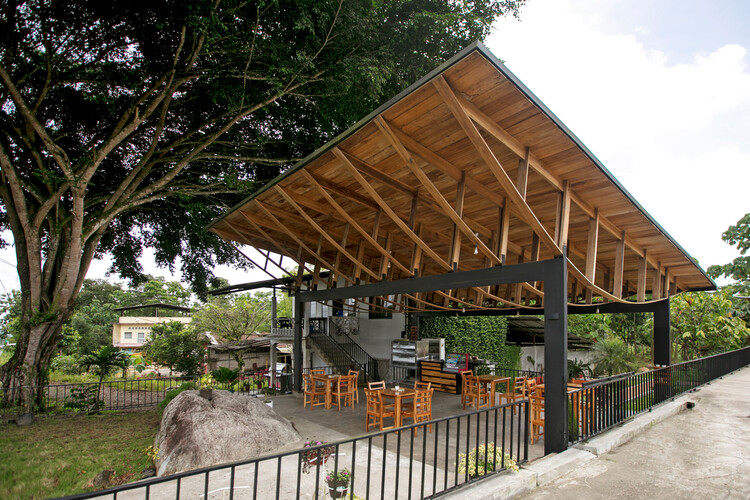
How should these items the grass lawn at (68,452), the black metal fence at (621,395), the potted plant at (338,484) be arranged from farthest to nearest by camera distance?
the black metal fence at (621,395) → the grass lawn at (68,452) → the potted plant at (338,484)

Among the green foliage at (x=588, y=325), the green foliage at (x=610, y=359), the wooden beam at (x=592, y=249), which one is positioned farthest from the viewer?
the green foliage at (x=588, y=325)

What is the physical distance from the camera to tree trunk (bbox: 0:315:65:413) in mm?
8656

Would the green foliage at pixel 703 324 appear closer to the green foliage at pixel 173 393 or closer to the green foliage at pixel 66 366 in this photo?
the green foliage at pixel 173 393

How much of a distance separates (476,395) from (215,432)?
18.4 feet

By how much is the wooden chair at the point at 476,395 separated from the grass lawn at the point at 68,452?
639 cm

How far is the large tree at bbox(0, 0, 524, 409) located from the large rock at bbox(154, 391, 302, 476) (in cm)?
500

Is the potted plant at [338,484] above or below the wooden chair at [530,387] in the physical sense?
above

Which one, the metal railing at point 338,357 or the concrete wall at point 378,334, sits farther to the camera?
the concrete wall at point 378,334

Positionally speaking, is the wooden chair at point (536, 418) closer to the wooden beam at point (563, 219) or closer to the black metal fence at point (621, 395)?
the black metal fence at point (621, 395)

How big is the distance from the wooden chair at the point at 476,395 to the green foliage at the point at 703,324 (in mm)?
11068

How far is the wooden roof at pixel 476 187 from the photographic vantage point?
4.40m

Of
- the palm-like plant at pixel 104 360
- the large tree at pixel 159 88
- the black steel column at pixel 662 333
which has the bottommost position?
the palm-like plant at pixel 104 360

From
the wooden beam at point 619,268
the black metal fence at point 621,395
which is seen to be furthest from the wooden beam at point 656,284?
the wooden beam at point 619,268

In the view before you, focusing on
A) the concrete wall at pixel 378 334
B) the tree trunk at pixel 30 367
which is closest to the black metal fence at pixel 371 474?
the tree trunk at pixel 30 367
